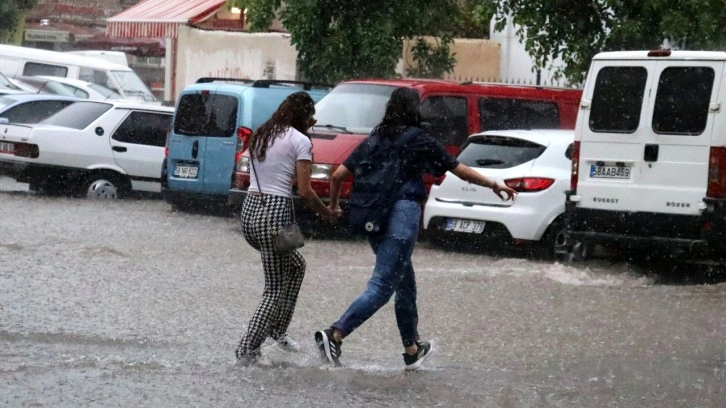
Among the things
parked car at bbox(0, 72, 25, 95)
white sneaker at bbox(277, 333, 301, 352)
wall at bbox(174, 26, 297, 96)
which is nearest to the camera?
white sneaker at bbox(277, 333, 301, 352)

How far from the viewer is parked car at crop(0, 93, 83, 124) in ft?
69.1

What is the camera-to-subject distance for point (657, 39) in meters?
19.7

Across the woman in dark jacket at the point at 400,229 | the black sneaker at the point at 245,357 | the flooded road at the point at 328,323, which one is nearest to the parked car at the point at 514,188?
the flooded road at the point at 328,323

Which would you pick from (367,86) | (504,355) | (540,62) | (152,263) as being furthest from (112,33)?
(504,355)

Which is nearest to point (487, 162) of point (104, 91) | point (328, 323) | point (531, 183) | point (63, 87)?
point (531, 183)

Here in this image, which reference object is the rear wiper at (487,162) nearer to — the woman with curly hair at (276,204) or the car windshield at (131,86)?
the woman with curly hair at (276,204)

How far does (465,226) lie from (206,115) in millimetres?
4953

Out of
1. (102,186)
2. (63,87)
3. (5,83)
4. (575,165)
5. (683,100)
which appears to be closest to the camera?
(683,100)

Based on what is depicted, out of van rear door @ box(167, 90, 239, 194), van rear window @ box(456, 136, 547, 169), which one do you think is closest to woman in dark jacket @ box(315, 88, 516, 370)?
van rear window @ box(456, 136, 547, 169)

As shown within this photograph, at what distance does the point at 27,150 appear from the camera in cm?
2005

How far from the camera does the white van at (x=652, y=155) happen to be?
Answer: 12.7m

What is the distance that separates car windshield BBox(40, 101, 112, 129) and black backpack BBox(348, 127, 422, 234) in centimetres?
1246

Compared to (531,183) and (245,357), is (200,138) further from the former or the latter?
(245,357)

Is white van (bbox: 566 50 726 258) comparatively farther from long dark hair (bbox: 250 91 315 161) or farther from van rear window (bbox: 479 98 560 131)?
long dark hair (bbox: 250 91 315 161)
